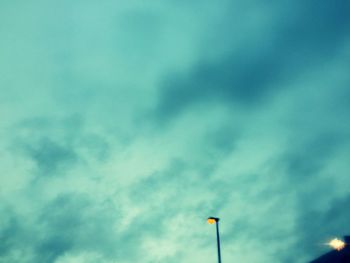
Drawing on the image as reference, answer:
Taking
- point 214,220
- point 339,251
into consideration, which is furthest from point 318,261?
point 214,220

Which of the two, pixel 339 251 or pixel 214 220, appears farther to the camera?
pixel 339 251

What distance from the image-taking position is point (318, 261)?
32000mm

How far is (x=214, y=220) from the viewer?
73.1 ft

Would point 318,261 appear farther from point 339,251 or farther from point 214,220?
point 214,220

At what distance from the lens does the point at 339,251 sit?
99.2 ft

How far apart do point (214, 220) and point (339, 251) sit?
1810 centimetres

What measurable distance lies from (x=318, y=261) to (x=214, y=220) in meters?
18.6

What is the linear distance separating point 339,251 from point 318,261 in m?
2.99

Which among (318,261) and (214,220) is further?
(318,261)
